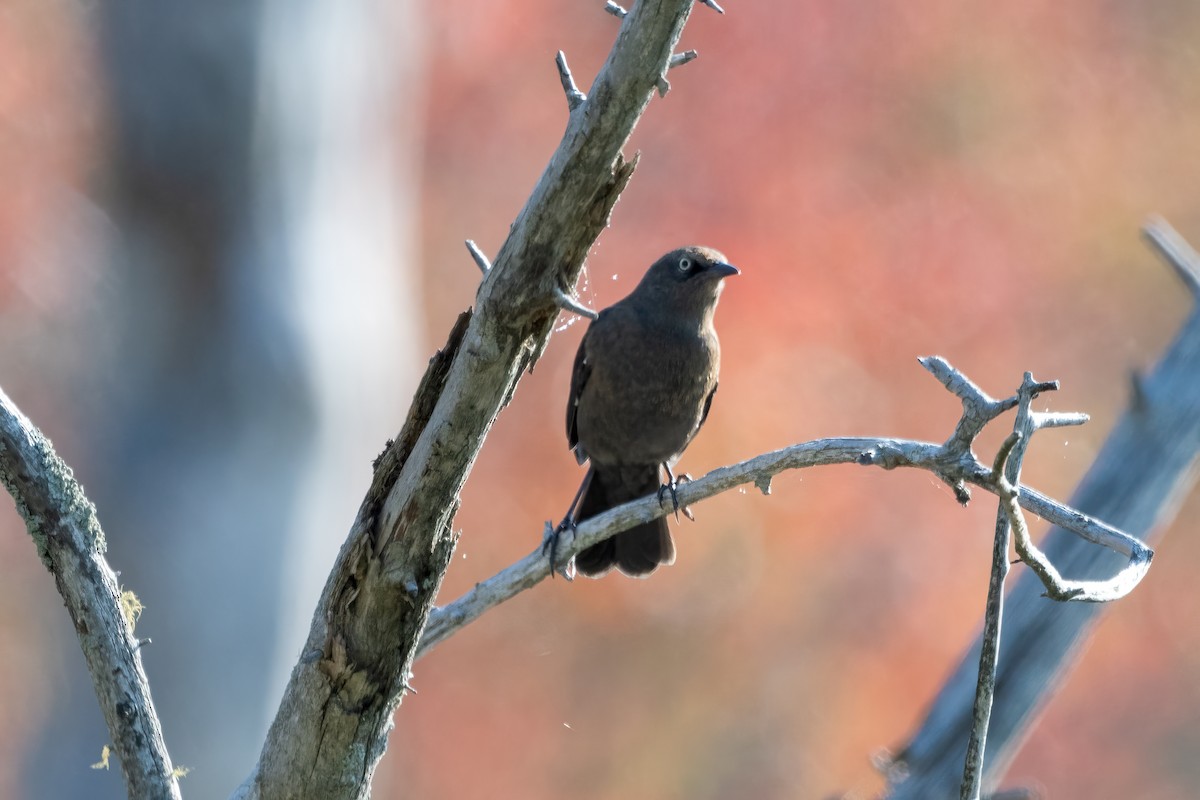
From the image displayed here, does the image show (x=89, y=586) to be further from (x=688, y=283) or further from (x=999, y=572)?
(x=688, y=283)

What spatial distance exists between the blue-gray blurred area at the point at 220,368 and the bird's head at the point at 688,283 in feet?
5.25

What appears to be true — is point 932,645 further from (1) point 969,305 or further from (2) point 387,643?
(2) point 387,643

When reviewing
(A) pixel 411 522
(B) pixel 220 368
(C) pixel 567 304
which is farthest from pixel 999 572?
(B) pixel 220 368

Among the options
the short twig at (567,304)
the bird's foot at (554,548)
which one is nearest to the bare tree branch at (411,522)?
the short twig at (567,304)

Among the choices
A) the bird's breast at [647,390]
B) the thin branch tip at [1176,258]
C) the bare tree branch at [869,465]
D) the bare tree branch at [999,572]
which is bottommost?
the bare tree branch at [999,572]

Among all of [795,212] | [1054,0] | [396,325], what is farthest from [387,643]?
[1054,0]

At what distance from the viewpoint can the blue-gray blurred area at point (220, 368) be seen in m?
5.23

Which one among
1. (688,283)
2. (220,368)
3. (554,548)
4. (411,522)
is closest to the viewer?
(411,522)

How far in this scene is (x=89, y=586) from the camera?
2242 mm

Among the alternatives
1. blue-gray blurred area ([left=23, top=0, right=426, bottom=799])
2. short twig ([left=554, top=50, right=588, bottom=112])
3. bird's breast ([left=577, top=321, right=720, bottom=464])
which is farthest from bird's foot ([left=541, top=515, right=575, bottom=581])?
blue-gray blurred area ([left=23, top=0, right=426, bottom=799])

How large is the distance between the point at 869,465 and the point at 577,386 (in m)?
2.64

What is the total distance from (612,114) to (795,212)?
21.4ft

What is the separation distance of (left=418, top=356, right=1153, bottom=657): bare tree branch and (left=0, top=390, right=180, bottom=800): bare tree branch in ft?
2.39

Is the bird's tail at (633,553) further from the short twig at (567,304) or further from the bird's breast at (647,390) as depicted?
the short twig at (567,304)
